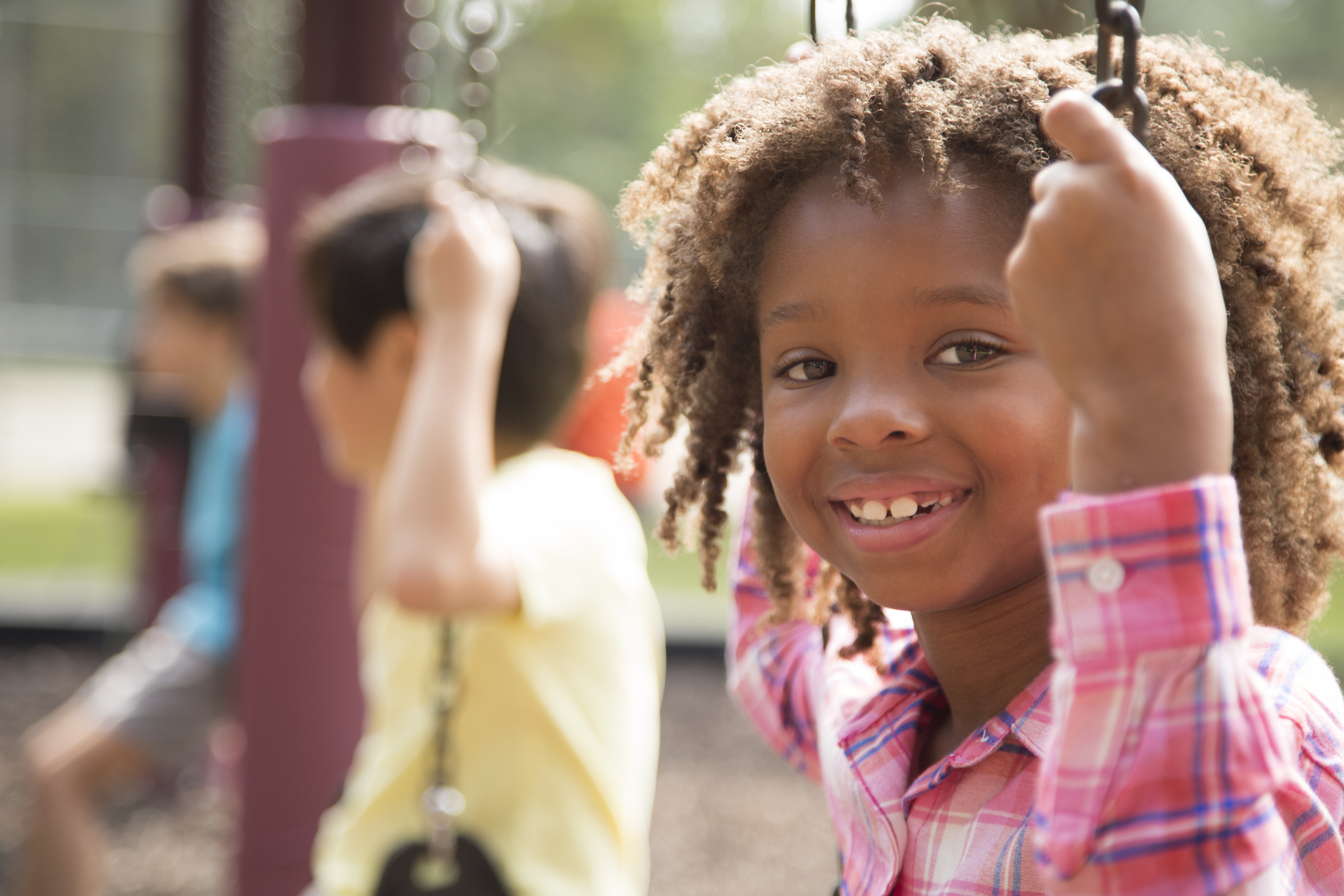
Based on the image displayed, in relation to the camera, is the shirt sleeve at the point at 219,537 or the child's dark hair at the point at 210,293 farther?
the child's dark hair at the point at 210,293

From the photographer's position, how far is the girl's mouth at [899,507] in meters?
0.87

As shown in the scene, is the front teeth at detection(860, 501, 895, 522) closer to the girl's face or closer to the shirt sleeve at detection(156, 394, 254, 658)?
the girl's face

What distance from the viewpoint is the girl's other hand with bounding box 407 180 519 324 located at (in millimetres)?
1437

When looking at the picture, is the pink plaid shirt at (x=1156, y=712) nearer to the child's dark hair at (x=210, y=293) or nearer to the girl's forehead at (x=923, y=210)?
the girl's forehead at (x=923, y=210)

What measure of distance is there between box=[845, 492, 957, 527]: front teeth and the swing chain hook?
0.41 metres

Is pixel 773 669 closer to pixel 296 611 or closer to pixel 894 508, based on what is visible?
pixel 894 508

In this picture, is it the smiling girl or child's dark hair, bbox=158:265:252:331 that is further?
child's dark hair, bbox=158:265:252:331

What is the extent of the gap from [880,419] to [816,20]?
0.42m

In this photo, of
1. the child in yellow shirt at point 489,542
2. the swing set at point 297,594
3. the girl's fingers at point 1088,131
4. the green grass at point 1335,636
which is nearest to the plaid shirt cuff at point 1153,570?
the girl's fingers at point 1088,131

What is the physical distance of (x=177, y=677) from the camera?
2.87 m

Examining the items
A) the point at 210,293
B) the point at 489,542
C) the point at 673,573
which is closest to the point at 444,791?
the point at 489,542

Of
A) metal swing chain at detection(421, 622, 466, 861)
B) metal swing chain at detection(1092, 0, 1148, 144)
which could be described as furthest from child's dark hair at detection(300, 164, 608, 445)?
metal swing chain at detection(1092, 0, 1148, 144)

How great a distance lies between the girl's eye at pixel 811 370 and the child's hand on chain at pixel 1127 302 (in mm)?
301

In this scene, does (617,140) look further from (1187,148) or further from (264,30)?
(1187,148)
